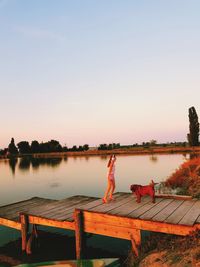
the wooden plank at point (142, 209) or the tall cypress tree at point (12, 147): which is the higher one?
the tall cypress tree at point (12, 147)

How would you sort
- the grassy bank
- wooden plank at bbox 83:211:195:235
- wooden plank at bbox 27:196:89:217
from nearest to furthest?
the grassy bank → wooden plank at bbox 83:211:195:235 → wooden plank at bbox 27:196:89:217

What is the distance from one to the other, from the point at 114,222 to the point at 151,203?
2.23m

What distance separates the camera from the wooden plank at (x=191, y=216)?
9098 millimetres

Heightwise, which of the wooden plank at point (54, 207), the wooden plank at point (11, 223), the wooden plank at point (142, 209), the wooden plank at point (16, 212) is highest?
the wooden plank at point (142, 209)

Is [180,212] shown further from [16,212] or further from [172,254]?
[16,212]

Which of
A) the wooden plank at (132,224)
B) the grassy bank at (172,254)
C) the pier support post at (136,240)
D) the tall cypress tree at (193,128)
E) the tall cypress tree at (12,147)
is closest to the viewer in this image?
the grassy bank at (172,254)

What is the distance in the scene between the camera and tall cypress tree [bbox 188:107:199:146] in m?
74.1

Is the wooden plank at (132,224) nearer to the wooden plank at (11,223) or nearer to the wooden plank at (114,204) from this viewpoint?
the wooden plank at (114,204)

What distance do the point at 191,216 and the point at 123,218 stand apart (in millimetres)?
2399

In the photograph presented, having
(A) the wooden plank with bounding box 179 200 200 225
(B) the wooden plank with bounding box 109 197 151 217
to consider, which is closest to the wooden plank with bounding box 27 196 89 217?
(B) the wooden plank with bounding box 109 197 151 217

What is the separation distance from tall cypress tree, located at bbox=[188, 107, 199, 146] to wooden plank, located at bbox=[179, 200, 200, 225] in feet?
218

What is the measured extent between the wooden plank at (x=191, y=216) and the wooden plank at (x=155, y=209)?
1.11m

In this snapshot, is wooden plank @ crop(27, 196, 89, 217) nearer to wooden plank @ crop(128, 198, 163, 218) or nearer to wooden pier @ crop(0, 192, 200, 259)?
wooden pier @ crop(0, 192, 200, 259)

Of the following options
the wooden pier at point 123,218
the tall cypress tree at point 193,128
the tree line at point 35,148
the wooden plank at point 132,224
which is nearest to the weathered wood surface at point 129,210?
the wooden pier at point 123,218
